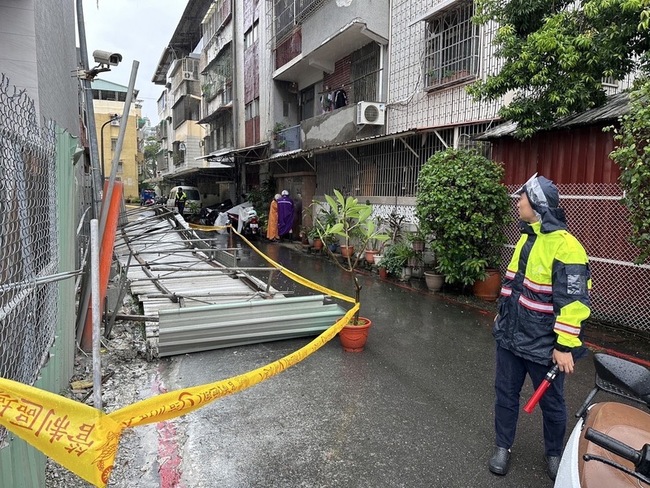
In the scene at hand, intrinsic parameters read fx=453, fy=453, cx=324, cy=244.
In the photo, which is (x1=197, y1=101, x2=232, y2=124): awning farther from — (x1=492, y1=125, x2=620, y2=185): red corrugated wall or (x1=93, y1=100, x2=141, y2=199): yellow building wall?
(x1=492, y1=125, x2=620, y2=185): red corrugated wall

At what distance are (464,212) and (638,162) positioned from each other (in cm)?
299

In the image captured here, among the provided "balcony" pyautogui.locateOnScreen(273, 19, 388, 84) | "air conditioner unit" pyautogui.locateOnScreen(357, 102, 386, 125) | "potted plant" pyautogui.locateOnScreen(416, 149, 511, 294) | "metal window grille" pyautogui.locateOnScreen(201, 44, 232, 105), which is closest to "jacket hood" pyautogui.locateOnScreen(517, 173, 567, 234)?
"potted plant" pyautogui.locateOnScreen(416, 149, 511, 294)

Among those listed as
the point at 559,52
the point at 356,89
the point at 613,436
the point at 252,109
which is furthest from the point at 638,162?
the point at 252,109

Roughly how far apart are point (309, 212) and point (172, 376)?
448 inches

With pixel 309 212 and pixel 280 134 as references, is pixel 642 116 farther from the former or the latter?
pixel 280 134

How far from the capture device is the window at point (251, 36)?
20.5 metres

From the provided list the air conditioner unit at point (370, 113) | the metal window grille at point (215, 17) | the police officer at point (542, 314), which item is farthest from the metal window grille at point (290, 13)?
the police officer at point (542, 314)

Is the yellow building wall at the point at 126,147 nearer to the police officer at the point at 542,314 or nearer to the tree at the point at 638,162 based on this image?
the tree at the point at 638,162

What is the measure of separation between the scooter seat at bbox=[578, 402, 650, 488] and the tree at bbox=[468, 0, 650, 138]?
195 inches

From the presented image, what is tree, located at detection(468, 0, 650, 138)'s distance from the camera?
565 cm

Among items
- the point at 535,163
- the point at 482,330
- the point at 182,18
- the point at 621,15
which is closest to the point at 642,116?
the point at 621,15

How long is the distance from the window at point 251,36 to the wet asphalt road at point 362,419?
18448mm

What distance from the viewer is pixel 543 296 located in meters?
2.74

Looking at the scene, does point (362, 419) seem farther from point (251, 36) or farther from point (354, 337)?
point (251, 36)
